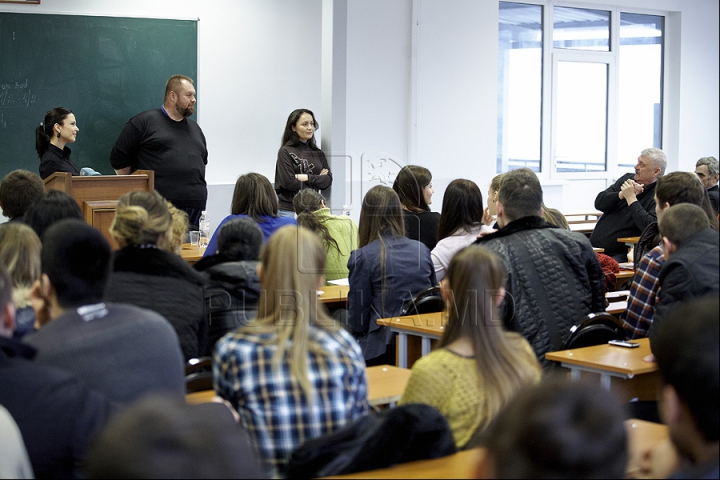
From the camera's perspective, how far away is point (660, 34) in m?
11.3

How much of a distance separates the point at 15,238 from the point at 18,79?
4.87 m

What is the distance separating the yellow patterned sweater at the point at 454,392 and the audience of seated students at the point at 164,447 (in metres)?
1.33

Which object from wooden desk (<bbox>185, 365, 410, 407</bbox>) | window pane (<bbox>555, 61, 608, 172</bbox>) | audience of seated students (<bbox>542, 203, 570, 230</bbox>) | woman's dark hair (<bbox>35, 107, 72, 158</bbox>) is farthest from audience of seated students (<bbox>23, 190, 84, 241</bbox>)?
window pane (<bbox>555, 61, 608, 172</bbox>)

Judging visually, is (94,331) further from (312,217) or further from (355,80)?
(355,80)

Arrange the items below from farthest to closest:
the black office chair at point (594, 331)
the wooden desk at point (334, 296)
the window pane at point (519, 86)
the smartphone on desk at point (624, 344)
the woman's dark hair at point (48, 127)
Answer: the window pane at point (519, 86) → the woman's dark hair at point (48, 127) → the wooden desk at point (334, 296) → the black office chair at point (594, 331) → the smartphone on desk at point (624, 344)

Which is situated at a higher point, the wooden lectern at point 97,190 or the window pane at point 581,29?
the window pane at point 581,29

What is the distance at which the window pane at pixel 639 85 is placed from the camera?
432 inches

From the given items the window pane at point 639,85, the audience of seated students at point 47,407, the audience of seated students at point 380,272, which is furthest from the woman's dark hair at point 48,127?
the window pane at point 639,85

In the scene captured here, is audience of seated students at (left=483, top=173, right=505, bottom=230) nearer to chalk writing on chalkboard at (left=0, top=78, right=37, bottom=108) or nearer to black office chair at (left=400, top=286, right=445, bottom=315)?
black office chair at (left=400, top=286, right=445, bottom=315)

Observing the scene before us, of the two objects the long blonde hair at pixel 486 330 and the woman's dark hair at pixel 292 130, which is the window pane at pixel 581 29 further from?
the long blonde hair at pixel 486 330

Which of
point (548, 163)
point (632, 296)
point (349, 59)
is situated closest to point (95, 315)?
point (632, 296)

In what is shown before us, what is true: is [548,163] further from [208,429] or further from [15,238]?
[208,429]

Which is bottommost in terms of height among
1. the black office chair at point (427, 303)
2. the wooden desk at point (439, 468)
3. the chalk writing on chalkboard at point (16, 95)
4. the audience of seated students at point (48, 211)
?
the wooden desk at point (439, 468)

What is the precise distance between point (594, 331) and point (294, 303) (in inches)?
73.4
